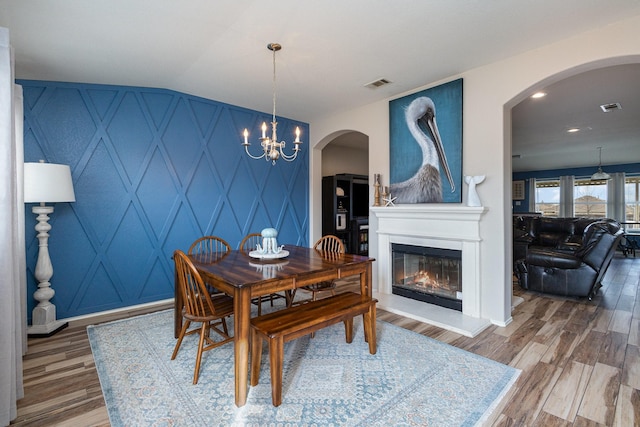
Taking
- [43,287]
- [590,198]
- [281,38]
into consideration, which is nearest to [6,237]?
[43,287]

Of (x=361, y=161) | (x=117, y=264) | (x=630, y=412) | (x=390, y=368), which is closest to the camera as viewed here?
(x=630, y=412)

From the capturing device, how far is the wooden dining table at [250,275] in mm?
1786

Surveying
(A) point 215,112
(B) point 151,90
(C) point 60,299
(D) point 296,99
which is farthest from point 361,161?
(C) point 60,299

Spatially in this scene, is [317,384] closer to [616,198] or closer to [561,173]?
[616,198]

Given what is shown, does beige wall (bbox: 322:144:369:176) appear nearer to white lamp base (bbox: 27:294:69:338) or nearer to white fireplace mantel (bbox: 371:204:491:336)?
white fireplace mantel (bbox: 371:204:491:336)

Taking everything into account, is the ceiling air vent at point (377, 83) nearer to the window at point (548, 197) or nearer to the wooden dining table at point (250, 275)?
the wooden dining table at point (250, 275)

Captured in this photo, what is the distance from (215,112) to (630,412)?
A: 4632mm

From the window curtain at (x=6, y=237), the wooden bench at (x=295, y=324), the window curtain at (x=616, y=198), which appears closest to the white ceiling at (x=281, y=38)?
the window curtain at (x=6, y=237)

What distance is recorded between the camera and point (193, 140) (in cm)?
384

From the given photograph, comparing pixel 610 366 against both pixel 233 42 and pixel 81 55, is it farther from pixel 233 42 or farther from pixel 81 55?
pixel 81 55

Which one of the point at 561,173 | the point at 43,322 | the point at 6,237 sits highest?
the point at 561,173

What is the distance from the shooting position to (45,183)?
2635mm

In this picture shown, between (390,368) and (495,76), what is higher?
(495,76)

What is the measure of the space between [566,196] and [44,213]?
11.7 m
